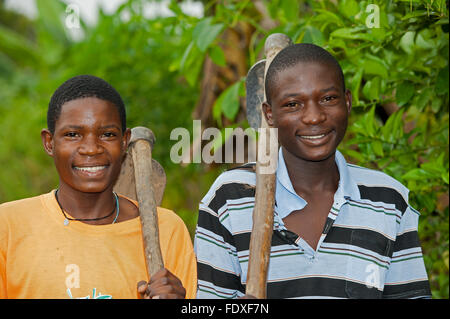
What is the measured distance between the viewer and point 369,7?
2359mm

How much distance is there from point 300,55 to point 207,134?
Answer: 241cm

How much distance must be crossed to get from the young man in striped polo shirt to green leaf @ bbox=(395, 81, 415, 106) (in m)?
0.63

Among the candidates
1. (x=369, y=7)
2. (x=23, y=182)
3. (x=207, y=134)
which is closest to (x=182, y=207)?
(x=207, y=134)

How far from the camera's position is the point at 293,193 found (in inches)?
77.1

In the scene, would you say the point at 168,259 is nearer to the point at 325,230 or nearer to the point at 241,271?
the point at 241,271

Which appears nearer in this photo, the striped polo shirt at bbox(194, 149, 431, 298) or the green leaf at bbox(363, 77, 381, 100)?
the striped polo shirt at bbox(194, 149, 431, 298)

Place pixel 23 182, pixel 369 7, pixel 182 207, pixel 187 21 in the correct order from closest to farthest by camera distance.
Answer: pixel 369 7
pixel 187 21
pixel 182 207
pixel 23 182

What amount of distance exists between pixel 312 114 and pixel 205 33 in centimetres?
94

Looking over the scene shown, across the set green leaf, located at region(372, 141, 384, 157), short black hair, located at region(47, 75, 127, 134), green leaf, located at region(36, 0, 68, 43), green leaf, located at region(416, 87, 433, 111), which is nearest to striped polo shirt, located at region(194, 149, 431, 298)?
short black hair, located at region(47, 75, 127, 134)

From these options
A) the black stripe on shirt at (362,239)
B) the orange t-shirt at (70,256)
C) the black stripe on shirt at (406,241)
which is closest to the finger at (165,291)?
the orange t-shirt at (70,256)

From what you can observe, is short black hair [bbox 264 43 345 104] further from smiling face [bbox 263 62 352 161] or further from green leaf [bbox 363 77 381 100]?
green leaf [bbox 363 77 381 100]

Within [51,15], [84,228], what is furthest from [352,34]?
[51,15]

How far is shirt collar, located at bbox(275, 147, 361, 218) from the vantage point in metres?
1.94

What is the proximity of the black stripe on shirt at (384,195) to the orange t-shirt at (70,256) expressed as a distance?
610mm
